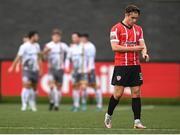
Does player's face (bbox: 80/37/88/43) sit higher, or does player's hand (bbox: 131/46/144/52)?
player's face (bbox: 80/37/88/43)

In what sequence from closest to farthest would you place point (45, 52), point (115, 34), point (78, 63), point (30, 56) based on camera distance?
point (115, 34)
point (30, 56)
point (45, 52)
point (78, 63)

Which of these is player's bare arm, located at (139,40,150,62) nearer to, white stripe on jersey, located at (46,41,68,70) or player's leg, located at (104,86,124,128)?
player's leg, located at (104,86,124,128)

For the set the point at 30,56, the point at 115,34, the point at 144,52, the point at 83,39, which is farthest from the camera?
the point at 83,39

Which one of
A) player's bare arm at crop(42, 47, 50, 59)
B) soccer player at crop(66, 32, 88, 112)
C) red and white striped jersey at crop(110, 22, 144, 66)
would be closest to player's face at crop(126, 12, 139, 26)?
red and white striped jersey at crop(110, 22, 144, 66)

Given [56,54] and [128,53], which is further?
[56,54]

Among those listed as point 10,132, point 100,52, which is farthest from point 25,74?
point 10,132

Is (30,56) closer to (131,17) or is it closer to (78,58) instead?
(78,58)

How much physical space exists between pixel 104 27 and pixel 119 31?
16.7 m

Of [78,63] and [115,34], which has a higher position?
[115,34]

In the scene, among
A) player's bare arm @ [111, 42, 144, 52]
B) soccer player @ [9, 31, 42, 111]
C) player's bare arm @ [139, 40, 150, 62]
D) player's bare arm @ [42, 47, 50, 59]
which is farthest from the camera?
player's bare arm @ [42, 47, 50, 59]

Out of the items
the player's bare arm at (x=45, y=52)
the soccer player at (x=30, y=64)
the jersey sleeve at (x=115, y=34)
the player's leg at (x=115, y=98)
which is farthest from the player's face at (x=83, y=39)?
the jersey sleeve at (x=115, y=34)

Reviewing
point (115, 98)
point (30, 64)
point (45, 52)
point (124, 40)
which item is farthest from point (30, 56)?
point (124, 40)

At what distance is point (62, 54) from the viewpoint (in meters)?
25.2

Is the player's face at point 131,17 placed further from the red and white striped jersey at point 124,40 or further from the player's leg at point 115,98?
the player's leg at point 115,98
